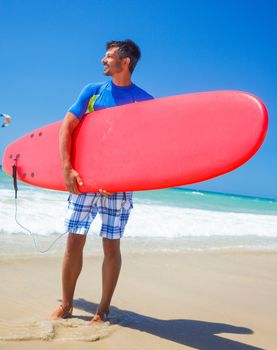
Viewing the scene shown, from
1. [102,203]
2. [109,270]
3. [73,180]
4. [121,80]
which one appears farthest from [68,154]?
[109,270]

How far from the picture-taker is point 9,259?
2.72 m

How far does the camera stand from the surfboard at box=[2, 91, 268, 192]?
175 cm

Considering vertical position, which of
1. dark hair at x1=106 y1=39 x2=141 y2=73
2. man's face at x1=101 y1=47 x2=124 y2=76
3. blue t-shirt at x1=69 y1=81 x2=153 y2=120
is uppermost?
dark hair at x1=106 y1=39 x2=141 y2=73

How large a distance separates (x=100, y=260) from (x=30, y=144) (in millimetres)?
1080

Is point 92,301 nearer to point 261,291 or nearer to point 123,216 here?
point 123,216

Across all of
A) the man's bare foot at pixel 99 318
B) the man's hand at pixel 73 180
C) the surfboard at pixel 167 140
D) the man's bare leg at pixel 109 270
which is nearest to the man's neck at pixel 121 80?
the surfboard at pixel 167 140

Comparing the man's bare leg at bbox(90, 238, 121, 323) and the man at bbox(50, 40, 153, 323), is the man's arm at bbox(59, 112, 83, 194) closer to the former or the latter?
the man at bbox(50, 40, 153, 323)

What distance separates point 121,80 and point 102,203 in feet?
2.21

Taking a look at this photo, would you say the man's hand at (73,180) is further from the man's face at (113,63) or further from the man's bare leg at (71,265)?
the man's face at (113,63)

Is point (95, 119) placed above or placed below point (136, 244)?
above

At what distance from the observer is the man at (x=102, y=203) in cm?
190

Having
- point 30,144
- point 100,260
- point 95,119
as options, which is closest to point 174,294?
point 100,260

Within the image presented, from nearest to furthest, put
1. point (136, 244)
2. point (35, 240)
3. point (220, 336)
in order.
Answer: point (220, 336) < point (35, 240) < point (136, 244)

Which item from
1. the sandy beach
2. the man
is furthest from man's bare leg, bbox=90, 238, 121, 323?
the sandy beach
